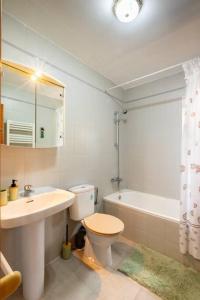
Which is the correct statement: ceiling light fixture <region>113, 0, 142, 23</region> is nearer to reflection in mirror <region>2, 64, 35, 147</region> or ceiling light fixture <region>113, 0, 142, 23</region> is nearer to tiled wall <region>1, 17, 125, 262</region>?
tiled wall <region>1, 17, 125, 262</region>

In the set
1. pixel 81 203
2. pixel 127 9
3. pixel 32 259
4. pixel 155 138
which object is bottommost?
pixel 32 259

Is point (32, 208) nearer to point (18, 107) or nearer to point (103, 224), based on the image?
point (103, 224)

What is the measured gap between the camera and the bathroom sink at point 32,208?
3.32 ft

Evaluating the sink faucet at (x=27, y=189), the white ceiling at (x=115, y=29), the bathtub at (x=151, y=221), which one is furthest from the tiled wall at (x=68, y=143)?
the bathtub at (x=151, y=221)

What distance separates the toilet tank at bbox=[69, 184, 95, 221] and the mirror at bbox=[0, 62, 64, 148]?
1.96 feet

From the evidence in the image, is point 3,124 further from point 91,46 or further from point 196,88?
point 196,88

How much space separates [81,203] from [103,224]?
35 cm

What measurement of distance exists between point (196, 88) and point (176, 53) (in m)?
0.51

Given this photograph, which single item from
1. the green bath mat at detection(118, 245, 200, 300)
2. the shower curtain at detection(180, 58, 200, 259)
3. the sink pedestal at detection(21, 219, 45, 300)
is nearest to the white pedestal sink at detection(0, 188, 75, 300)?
the sink pedestal at detection(21, 219, 45, 300)

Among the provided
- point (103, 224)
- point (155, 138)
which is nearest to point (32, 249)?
point (103, 224)

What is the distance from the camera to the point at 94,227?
65.3 inches

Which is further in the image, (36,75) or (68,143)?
(68,143)

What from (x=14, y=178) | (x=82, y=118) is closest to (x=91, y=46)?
(x=82, y=118)

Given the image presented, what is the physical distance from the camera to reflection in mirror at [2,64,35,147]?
4.51 feet
